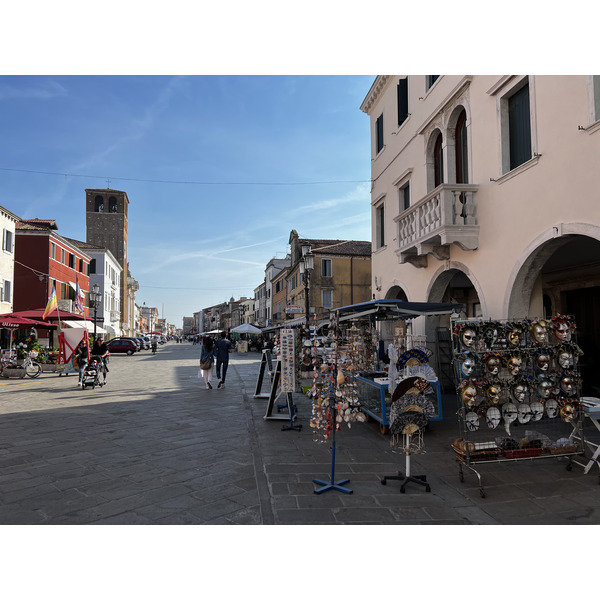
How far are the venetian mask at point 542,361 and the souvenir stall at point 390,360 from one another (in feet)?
5.86

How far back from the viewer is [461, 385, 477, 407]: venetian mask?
493cm

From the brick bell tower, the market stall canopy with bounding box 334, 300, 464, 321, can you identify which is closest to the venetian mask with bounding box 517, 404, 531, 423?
the market stall canopy with bounding box 334, 300, 464, 321

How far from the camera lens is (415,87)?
481 inches

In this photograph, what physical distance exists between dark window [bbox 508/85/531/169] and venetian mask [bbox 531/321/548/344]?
13.5ft

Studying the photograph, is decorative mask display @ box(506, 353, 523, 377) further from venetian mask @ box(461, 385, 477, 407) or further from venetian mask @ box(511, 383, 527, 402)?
venetian mask @ box(461, 385, 477, 407)

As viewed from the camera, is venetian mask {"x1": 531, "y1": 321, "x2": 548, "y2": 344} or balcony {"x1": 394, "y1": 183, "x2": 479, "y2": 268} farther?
balcony {"x1": 394, "y1": 183, "x2": 479, "y2": 268}

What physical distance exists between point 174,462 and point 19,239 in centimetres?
2716

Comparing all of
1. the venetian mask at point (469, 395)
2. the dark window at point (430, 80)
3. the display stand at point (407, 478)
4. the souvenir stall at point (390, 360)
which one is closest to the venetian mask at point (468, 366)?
the venetian mask at point (469, 395)

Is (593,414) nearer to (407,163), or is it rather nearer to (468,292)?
(468,292)

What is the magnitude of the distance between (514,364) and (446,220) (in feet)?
15.6

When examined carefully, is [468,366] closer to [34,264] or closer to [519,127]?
[519,127]

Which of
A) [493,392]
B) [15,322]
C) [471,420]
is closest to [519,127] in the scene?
[493,392]

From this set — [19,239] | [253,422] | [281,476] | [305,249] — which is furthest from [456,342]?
[19,239]
